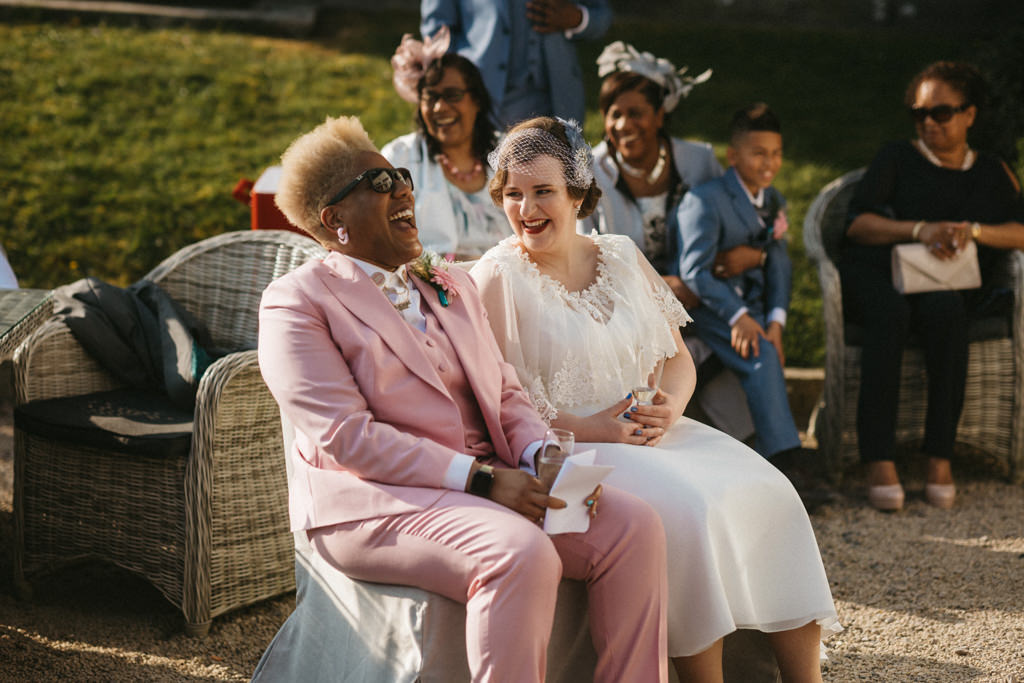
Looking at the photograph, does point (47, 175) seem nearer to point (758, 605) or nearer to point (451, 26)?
point (451, 26)

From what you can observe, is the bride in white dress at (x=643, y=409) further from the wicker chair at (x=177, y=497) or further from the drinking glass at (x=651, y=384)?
the wicker chair at (x=177, y=497)

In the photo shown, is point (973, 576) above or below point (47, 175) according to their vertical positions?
below

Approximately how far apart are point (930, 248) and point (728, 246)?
0.97 metres

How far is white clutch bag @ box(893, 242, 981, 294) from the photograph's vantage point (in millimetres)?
4766

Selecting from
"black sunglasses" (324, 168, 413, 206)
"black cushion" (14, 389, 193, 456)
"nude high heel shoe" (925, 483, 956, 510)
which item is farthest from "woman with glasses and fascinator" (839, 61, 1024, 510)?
"black cushion" (14, 389, 193, 456)

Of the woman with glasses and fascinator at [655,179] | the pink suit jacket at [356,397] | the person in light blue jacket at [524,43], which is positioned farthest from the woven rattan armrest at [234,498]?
the person in light blue jacket at [524,43]

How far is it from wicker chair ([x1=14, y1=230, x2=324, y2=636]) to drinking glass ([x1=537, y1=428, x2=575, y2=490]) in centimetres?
124

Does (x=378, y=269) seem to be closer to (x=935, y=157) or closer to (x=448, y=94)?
(x=448, y=94)

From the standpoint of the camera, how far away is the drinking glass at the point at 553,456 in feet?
8.21

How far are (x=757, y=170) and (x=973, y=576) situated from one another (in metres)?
1.91

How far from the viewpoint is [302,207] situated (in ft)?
9.04

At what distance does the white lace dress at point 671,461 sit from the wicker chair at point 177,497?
98 centimetres

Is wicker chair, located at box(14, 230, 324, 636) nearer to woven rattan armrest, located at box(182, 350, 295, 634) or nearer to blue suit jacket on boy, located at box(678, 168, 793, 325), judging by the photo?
woven rattan armrest, located at box(182, 350, 295, 634)

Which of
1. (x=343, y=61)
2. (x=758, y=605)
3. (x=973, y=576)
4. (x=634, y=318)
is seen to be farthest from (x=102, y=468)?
(x=343, y=61)
